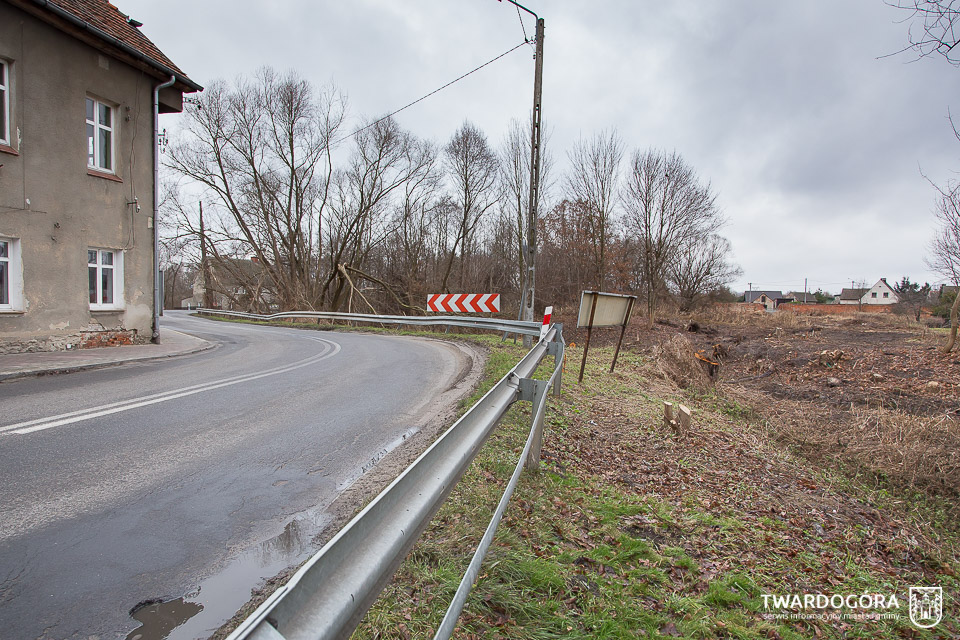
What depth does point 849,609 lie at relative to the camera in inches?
127

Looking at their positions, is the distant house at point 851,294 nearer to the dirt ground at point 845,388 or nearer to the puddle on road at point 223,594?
the dirt ground at point 845,388

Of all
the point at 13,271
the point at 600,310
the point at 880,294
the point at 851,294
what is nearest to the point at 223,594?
the point at 600,310

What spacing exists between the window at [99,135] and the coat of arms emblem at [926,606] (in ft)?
48.5

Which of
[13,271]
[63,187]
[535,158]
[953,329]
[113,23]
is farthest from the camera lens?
[953,329]

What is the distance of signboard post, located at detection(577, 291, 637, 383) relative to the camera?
26.8 ft

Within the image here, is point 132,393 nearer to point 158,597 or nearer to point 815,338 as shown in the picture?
point 158,597

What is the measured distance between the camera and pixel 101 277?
11.5 metres

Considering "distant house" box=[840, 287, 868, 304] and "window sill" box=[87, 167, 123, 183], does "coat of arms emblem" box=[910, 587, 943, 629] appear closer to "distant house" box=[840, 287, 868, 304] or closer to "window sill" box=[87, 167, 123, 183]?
"window sill" box=[87, 167, 123, 183]

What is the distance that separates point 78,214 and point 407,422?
989 centimetres

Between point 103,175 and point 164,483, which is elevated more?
point 103,175

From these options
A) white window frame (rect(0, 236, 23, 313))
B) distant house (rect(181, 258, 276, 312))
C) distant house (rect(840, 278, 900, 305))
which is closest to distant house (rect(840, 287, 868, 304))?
distant house (rect(840, 278, 900, 305))

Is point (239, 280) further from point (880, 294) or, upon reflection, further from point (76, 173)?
point (880, 294)

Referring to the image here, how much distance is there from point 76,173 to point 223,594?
38.8ft

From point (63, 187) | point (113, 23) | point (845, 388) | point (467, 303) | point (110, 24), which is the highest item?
point (113, 23)
